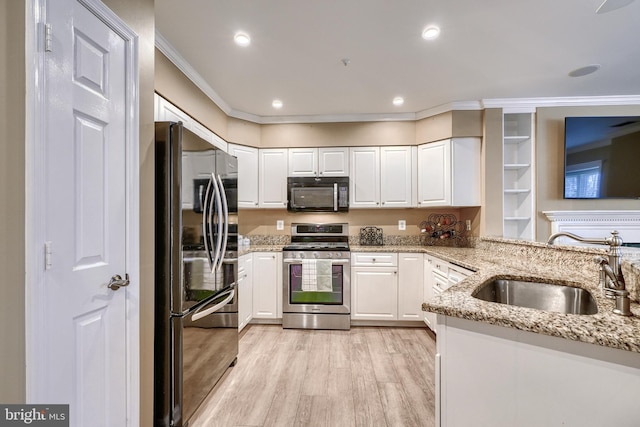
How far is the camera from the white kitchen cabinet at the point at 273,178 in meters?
3.69

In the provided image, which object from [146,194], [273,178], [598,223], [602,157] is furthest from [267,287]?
[602,157]

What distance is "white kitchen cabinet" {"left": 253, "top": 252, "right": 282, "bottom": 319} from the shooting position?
3328 millimetres

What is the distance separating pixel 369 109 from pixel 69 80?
2.99 m

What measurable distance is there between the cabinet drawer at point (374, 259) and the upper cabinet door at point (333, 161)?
1.12 m

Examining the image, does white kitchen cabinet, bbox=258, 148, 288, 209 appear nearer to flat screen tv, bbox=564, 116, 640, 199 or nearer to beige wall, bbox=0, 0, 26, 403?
beige wall, bbox=0, 0, 26, 403

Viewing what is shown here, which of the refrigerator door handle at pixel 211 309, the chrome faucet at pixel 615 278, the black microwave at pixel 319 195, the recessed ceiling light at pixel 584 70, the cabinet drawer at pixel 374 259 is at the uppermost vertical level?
the recessed ceiling light at pixel 584 70

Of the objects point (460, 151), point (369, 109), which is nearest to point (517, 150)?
point (460, 151)

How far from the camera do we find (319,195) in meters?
3.59

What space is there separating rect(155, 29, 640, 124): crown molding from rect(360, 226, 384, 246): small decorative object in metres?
1.51

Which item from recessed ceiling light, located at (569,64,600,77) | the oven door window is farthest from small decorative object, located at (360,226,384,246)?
recessed ceiling light, located at (569,64,600,77)

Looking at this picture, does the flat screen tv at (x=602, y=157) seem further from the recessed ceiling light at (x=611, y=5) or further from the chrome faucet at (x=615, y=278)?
the chrome faucet at (x=615, y=278)

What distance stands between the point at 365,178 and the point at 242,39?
218 cm

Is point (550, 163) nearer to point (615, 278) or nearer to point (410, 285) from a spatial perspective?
point (410, 285)

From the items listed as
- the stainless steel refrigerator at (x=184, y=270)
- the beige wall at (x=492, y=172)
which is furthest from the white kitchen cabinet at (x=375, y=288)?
the stainless steel refrigerator at (x=184, y=270)
